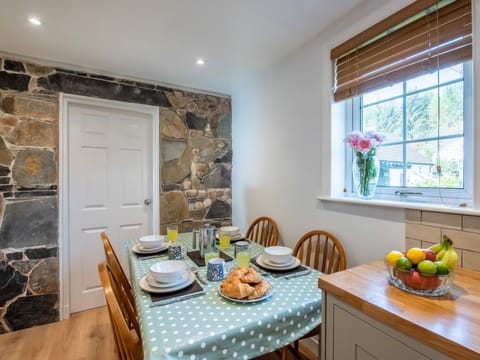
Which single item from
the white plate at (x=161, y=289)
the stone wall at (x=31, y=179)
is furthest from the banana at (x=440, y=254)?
the stone wall at (x=31, y=179)

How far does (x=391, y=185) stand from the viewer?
5.02 feet

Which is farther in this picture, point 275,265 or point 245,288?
point 275,265

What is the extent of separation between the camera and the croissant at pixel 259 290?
1.01 meters

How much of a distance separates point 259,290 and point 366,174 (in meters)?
1.00

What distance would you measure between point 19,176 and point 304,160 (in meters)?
2.38

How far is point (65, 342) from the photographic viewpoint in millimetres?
1964

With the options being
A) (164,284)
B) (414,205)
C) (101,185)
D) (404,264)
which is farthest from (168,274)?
(101,185)

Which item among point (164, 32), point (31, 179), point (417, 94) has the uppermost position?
point (164, 32)

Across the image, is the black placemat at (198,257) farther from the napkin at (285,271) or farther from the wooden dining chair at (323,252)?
the wooden dining chair at (323,252)

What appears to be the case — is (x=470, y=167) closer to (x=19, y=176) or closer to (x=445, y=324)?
(x=445, y=324)

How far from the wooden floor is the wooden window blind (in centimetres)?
193

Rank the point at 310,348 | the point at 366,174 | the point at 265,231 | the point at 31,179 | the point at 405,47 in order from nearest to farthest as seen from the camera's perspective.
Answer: the point at 405,47, the point at 366,174, the point at 310,348, the point at 31,179, the point at 265,231

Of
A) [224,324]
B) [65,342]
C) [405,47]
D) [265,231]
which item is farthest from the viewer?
[265,231]

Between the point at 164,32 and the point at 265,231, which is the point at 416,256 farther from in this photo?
the point at 164,32
